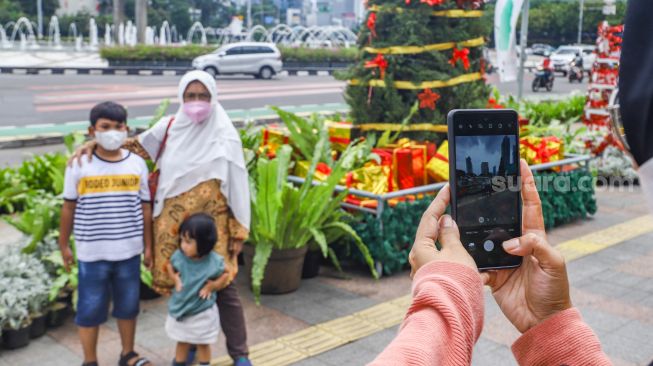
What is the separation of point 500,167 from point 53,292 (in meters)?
3.92

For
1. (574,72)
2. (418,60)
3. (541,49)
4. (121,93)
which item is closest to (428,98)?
(418,60)

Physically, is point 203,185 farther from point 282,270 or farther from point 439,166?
point 439,166

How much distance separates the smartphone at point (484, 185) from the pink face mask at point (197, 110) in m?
2.99

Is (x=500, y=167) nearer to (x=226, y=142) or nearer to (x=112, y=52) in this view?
(x=226, y=142)

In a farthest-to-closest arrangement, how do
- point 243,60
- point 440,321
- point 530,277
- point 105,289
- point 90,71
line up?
point 90,71 < point 243,60 < point 105,289 < point 530,277 < point 440,321

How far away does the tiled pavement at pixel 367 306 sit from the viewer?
455 cm

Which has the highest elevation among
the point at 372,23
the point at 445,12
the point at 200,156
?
the point at 445,12

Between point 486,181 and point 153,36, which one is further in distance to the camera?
point 153,36

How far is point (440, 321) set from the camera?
1.04m

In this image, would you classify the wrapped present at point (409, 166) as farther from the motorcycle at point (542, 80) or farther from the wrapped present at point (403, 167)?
the motorcycle at point (542, 80)

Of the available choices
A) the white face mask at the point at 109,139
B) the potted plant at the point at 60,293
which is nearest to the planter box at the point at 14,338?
the potted plant at the point at 60,293

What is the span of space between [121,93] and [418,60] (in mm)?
17162

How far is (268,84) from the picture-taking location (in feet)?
94.6

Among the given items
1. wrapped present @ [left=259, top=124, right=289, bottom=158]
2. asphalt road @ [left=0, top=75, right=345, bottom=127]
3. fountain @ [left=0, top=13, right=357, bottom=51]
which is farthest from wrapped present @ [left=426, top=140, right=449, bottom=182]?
fountain @ [left=0, top=13, right=357, bottom=51]
